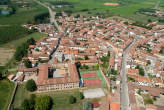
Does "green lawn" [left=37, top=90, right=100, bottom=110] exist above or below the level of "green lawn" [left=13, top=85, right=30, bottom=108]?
below

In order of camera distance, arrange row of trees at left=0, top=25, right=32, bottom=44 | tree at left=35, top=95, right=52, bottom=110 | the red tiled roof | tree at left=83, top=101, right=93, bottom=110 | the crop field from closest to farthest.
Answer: tree at left=35, top=95, right=52, bottom=110
tree at left=83, top=101, right=93, bottom=110
the red tiled roof
row of trees at left=0, top=25, right=32, bottom=44
the crop field

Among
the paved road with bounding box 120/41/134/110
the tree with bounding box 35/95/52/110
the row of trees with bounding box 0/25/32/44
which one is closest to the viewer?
the tree with bounding box 35/95/52/110

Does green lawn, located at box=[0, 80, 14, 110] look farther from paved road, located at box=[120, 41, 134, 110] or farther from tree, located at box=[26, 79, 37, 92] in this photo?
paved road, located at box=[120, 41, 134, 110]

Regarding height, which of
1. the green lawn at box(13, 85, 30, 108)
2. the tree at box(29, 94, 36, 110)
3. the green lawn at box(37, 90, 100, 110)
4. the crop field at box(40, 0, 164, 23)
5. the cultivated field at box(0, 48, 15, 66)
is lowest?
the green lawn at box(37, 90, 100, 110)

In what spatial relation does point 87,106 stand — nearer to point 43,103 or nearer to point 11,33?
point 43,103

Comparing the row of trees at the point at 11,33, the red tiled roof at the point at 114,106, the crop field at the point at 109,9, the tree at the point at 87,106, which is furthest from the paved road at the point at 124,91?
the crop field at the point at 109,9

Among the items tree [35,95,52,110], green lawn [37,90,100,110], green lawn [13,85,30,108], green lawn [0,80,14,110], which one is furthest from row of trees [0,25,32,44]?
tree [35,95,52,110]
